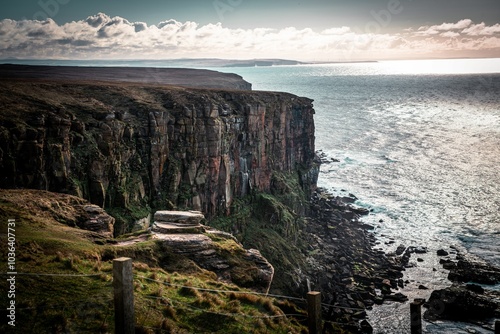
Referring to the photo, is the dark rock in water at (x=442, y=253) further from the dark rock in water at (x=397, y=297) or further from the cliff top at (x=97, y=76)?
the cliff top at (x=97, y=76)

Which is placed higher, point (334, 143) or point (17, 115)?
point (17, 115)

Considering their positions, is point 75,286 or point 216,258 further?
point 216,258

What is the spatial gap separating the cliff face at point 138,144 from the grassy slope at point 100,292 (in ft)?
43.5

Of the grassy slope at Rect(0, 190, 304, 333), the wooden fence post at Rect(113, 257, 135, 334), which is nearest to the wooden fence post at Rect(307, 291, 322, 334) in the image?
the grassy slope at Rect(0, 190, 304, 333)

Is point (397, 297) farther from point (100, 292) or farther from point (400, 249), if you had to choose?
point (100, 292)

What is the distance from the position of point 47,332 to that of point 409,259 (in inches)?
2253

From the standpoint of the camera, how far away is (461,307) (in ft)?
151

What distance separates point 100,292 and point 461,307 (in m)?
42.6

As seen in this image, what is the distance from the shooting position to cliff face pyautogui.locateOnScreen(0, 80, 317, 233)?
38.4 meters

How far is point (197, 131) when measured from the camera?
5594cm

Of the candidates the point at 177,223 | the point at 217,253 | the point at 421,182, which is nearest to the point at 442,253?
the point at 421,182

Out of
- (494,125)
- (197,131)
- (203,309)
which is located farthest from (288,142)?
(494,125)

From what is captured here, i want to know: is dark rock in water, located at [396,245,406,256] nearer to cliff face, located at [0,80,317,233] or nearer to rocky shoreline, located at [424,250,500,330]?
rocky shoreline, located at [424,250,500,330]

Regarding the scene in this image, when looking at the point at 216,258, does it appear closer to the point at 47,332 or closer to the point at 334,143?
the point at 47,332
